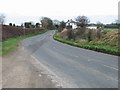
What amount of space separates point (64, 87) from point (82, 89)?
39.7 inches

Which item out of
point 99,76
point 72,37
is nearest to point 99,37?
point 72,37

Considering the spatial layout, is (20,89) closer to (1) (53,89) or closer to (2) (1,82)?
(1) (53,89)

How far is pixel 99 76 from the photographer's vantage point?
→ 16344mm

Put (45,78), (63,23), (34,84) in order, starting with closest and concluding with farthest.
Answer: (34,84)
(45,78)
(63,23)

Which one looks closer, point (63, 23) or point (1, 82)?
point (1, 82)

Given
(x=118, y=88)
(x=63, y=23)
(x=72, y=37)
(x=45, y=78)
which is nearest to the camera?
(x=118, y=88)

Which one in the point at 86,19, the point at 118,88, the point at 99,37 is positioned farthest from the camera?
the point at 86,19

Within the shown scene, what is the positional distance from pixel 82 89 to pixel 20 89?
269cm

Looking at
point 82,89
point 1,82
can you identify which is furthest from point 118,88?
point 1,82

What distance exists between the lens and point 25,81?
1548cm

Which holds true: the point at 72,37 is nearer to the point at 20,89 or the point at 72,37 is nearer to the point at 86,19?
the point at 86,19

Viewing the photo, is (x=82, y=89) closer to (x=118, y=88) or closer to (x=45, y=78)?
(x=118, y=88)

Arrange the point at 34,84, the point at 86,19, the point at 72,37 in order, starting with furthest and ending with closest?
1. the point at 86,19
2. the point at 72,37
3. the point at 34,84

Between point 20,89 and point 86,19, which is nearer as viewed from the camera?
point 20,89
